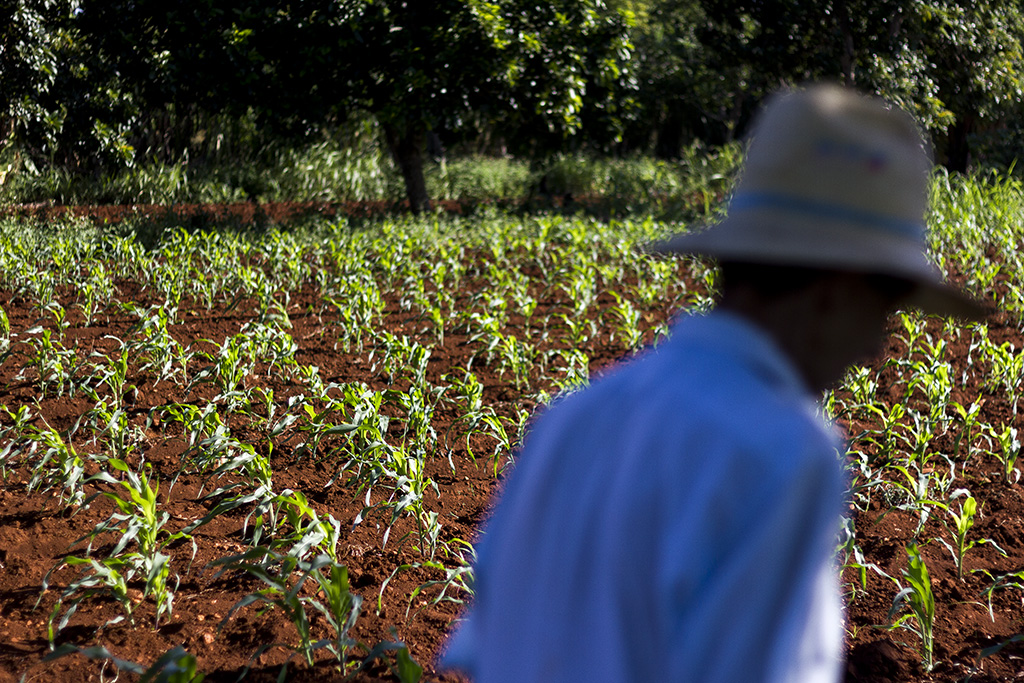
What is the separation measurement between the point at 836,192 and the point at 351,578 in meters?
2.37

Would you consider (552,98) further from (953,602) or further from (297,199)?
(953,602)

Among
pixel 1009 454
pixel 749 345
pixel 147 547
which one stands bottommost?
pixel 1009 454

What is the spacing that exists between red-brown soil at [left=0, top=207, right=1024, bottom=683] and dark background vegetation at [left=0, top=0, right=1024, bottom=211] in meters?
6.71

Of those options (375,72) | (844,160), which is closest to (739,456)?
(844,160)

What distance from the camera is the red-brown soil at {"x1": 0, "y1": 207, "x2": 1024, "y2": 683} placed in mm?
2449

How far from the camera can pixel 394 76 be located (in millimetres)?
10328

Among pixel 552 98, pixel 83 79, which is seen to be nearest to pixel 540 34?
pixel 552 98

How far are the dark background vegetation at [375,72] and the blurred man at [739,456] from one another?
9.22 meters

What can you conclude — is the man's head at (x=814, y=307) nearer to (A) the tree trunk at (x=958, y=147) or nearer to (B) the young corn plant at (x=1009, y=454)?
(B) the young corn plant at (x=1009, y=454)

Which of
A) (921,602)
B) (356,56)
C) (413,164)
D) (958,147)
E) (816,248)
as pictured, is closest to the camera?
(816,248)

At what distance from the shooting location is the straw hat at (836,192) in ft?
3.06

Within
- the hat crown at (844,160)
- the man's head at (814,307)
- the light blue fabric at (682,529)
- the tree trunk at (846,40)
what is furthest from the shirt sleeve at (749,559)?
the tree trunk at (846,40)

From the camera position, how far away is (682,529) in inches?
33.5

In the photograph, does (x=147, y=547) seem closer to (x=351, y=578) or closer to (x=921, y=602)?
(x=351, y=578)
